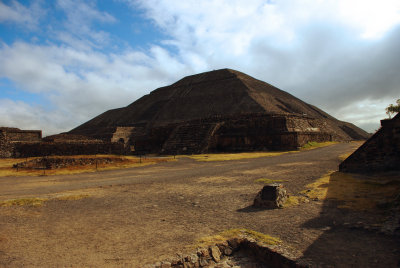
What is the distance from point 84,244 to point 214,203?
3.04m

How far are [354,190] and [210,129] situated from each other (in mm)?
19362

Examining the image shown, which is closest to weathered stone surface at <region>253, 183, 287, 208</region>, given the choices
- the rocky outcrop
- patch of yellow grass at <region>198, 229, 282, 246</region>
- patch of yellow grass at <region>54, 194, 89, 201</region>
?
patch of yellow grass at <region>198, 229, 282, 246</region>

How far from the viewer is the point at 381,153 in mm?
8664

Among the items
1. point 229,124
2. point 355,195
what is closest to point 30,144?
point 229,124

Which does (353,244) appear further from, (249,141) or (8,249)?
(249,141)

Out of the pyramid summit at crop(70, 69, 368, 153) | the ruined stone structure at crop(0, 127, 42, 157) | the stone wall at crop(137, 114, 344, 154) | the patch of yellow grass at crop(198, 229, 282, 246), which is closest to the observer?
the patch of yellow grass at crop(198, 229, 282, 246)

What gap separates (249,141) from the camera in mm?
23812

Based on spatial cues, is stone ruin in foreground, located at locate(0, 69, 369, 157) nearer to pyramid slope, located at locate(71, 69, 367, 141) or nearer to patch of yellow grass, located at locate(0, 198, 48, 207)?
pyramid slope, located at locate(71, 69, 367, 141)

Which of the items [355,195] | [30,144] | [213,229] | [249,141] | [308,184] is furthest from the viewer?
[249,141]

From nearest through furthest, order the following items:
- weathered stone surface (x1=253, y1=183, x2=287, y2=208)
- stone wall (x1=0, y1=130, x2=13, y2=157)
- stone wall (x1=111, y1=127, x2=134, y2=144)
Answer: weathered stone surface (x1=253, y1=183, x2=287, y2=208) < stone wall (x1=0, y1=130, x2=13, y2=157) < stone wall (x1=111, y1=127, x2=134, y2=144)

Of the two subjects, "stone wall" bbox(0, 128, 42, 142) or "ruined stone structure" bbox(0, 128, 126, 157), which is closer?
"ruined stone structure" bbox(0, 128, 126, 157)

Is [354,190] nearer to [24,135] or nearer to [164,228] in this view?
[164,228]

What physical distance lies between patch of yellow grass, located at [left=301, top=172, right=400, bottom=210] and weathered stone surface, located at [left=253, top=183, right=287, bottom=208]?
100 cm

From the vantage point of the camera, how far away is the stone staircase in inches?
931
